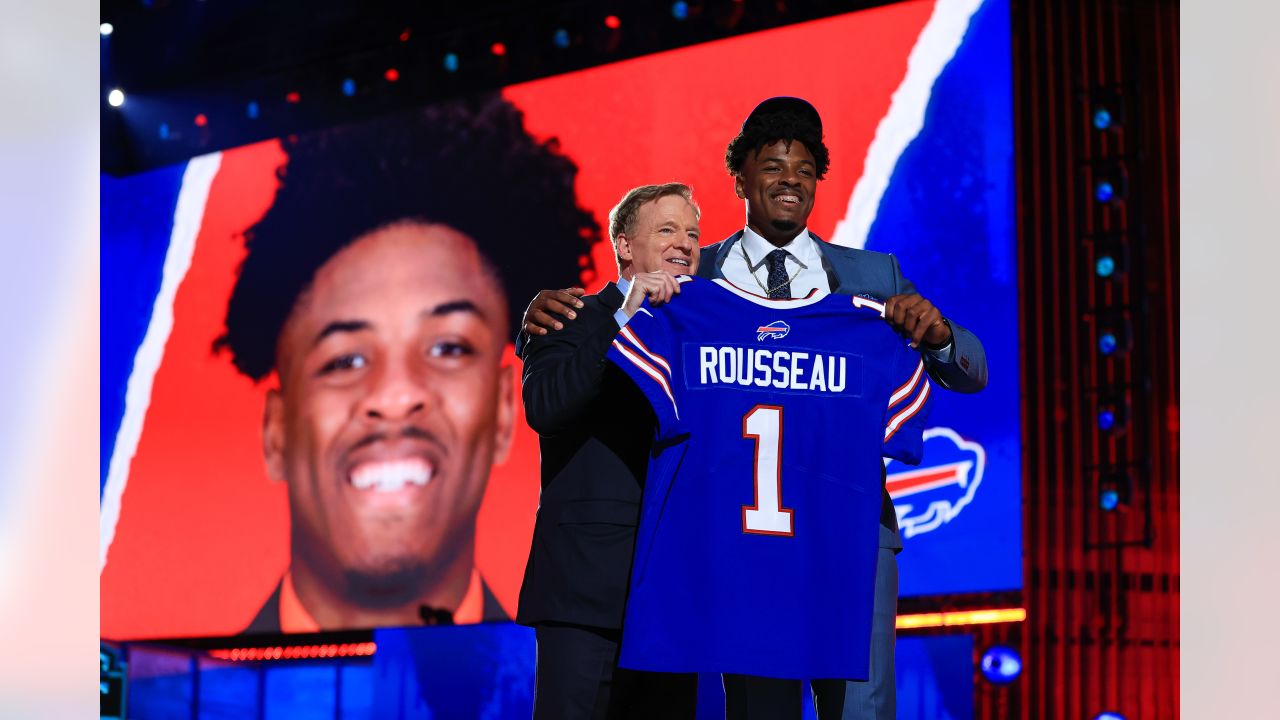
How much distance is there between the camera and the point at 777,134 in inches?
80.4

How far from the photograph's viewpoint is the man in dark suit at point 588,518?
6.35ft

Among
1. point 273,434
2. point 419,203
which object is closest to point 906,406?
point 419,203

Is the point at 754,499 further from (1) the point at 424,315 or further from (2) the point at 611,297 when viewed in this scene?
(1) the point at 424,315

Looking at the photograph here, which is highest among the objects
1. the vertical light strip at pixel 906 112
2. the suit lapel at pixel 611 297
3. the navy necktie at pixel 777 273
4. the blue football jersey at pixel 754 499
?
the vertical light strip at pixel 906 112

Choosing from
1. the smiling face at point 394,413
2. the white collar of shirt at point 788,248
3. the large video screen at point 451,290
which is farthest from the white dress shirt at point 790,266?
the smiling face at point 394,413

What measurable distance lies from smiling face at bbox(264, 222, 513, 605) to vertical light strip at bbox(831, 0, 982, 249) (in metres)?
1.10

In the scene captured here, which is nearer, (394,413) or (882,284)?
(882,284)

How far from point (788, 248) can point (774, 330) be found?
9.1 inches

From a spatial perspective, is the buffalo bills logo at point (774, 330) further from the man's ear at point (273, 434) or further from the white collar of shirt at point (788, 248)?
the man's ear at point (273, 434)

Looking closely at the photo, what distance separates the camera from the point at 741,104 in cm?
374

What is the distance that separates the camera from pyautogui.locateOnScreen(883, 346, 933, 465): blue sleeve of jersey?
200 centimetres

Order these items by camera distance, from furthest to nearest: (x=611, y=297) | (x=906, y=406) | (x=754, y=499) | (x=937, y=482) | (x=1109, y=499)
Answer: (x=937, y=482)
(x=1109, y=499)
(x=611, y=297)
(x=906, y=406)
(x=754, y=499)
